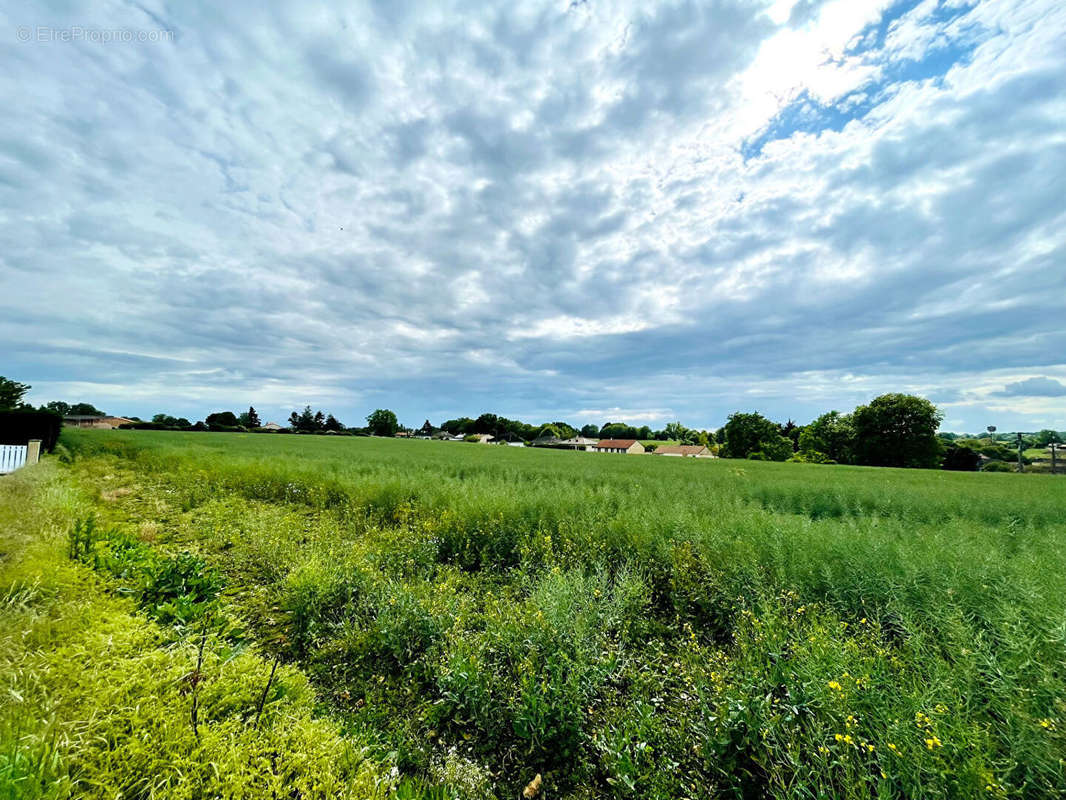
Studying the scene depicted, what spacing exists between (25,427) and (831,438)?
270ft

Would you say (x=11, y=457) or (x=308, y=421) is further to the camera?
(x=308, y=421)

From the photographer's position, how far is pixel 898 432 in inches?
1850

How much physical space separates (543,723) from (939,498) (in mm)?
12464

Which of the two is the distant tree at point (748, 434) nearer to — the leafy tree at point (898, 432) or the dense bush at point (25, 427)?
the leafy tree at point (898, 432)

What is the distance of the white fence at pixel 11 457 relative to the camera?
12.4 metres

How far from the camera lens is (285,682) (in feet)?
10.1

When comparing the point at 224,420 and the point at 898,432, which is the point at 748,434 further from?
the point at 224,420

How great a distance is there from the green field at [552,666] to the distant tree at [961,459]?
62.8 meters

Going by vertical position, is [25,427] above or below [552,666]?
above

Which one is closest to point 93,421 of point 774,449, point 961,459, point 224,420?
point 224,420

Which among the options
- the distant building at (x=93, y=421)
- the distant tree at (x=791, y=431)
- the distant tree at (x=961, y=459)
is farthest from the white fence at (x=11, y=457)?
the distant tree at (x=791, y=431)

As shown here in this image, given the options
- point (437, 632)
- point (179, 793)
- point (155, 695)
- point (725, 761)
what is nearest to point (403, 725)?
point (437, 632)

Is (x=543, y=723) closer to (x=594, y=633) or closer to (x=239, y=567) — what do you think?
(x=594, y=633)

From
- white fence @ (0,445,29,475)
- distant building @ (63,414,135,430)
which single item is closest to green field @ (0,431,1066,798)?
white fence @ (0,445,29,475)
